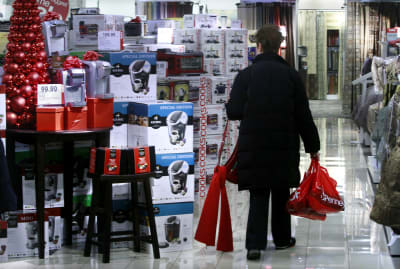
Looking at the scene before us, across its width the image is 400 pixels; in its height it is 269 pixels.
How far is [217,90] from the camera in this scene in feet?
22.8

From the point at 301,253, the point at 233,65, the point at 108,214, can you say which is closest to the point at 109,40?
the point at 108,214

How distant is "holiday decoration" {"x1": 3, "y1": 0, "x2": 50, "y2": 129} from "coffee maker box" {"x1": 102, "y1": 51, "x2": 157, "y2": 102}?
0.55m

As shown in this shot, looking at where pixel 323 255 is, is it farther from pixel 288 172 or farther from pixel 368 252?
pixel 288 172

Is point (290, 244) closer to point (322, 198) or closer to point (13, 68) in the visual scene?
point (322, 198)

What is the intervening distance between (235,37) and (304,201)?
4.44 metres

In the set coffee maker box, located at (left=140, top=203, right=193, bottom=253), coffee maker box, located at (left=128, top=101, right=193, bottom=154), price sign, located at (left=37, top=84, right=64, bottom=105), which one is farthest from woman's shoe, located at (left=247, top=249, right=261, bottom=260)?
price sign, located at (left=37, top=84, right=64, bottom=105)

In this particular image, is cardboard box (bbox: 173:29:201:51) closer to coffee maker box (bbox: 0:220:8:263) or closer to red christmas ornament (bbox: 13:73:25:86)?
red christmas ornament (bbox: 13:73:25:86)

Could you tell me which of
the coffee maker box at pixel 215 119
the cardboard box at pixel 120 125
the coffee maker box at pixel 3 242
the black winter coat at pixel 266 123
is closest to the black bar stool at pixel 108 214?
the cardboard box at pixel 120 125

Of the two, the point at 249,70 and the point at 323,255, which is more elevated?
the point at 249,70

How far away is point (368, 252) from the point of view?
5113mm

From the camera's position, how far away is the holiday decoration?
16.7 feet

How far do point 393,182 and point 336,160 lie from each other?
20.1ft

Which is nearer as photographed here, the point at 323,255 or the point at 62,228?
the point at 323,255

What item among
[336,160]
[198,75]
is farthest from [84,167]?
[336,160]
